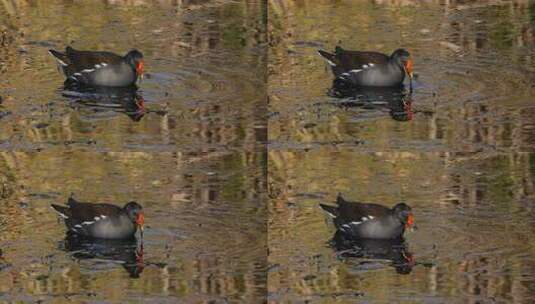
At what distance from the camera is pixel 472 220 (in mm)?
9734

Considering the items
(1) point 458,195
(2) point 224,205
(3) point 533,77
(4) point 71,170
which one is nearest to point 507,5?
(3) point 533,77

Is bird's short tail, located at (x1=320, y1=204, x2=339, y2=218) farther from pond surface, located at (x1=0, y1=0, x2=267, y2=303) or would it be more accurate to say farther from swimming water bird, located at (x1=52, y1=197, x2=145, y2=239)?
swimming water bird, located at (x1=52, y1=197, x2=145, y2=239)

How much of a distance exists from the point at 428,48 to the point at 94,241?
6.64 ft

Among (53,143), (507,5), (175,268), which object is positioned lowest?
(175,268)

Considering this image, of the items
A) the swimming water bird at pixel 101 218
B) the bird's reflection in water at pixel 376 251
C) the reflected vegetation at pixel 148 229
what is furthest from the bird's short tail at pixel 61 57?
the bird's reflection in water at pixel 376 251

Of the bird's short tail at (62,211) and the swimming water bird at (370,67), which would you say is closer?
the bird's short tail at (62,211)

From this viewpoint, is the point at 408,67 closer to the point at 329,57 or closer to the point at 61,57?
the point at 329,57

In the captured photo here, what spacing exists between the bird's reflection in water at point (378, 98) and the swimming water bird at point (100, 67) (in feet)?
3.39

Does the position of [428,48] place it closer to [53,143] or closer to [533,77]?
[533,77]

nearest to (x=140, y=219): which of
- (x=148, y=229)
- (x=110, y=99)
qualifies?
(x=148, y=229)

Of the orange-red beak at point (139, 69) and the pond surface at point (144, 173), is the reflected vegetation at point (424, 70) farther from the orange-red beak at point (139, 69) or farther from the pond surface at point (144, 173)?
the orange-red beak at point (139, 69)

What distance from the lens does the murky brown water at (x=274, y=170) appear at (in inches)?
383

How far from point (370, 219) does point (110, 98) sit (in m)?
1.51

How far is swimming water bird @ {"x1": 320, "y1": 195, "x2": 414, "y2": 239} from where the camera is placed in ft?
31.8
